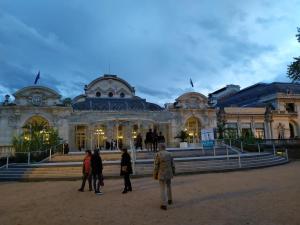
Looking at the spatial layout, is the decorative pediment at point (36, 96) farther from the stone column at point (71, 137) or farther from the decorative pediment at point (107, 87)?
the decorative pediment at point (107, 87)

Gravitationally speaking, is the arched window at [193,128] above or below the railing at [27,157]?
above

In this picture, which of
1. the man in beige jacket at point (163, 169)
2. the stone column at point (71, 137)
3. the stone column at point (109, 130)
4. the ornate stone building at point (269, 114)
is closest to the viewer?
the man in beige jacket at point (163, 169)

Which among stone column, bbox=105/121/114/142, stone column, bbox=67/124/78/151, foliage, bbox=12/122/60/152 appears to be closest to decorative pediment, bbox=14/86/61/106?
stone column, bbox=67/124/78/151

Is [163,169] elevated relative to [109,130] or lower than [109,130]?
lower

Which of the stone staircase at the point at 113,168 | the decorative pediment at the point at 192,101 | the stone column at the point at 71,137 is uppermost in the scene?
the decorative pediment at the point at 192,101

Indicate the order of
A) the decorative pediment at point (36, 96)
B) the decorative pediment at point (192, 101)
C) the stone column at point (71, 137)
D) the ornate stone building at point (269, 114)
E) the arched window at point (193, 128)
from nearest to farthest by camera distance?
the decorative pediment at point (36, 96) < the stone column at point (71, 137) < the decorative pediment at point (192, 101) < the arched window at point (193, 128) < the ornate stone building at point (269, 114)

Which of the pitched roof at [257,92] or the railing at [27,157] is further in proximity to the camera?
the pitched roof at [257,92]

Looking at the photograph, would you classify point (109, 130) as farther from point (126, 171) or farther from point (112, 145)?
point (126, 171)

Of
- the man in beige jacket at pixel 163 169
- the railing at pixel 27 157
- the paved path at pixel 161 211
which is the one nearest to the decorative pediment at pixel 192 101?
the railing at pixel 27 157

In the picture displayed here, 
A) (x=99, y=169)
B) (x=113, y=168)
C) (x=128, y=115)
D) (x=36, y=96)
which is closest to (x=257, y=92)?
(x=128, y=115)

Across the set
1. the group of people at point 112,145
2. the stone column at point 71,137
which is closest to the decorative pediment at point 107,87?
the stone column at point 71,137

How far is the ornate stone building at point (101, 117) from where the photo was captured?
113 feet

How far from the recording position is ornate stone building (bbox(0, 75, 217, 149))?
3431 cm

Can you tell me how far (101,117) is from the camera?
35562mm
